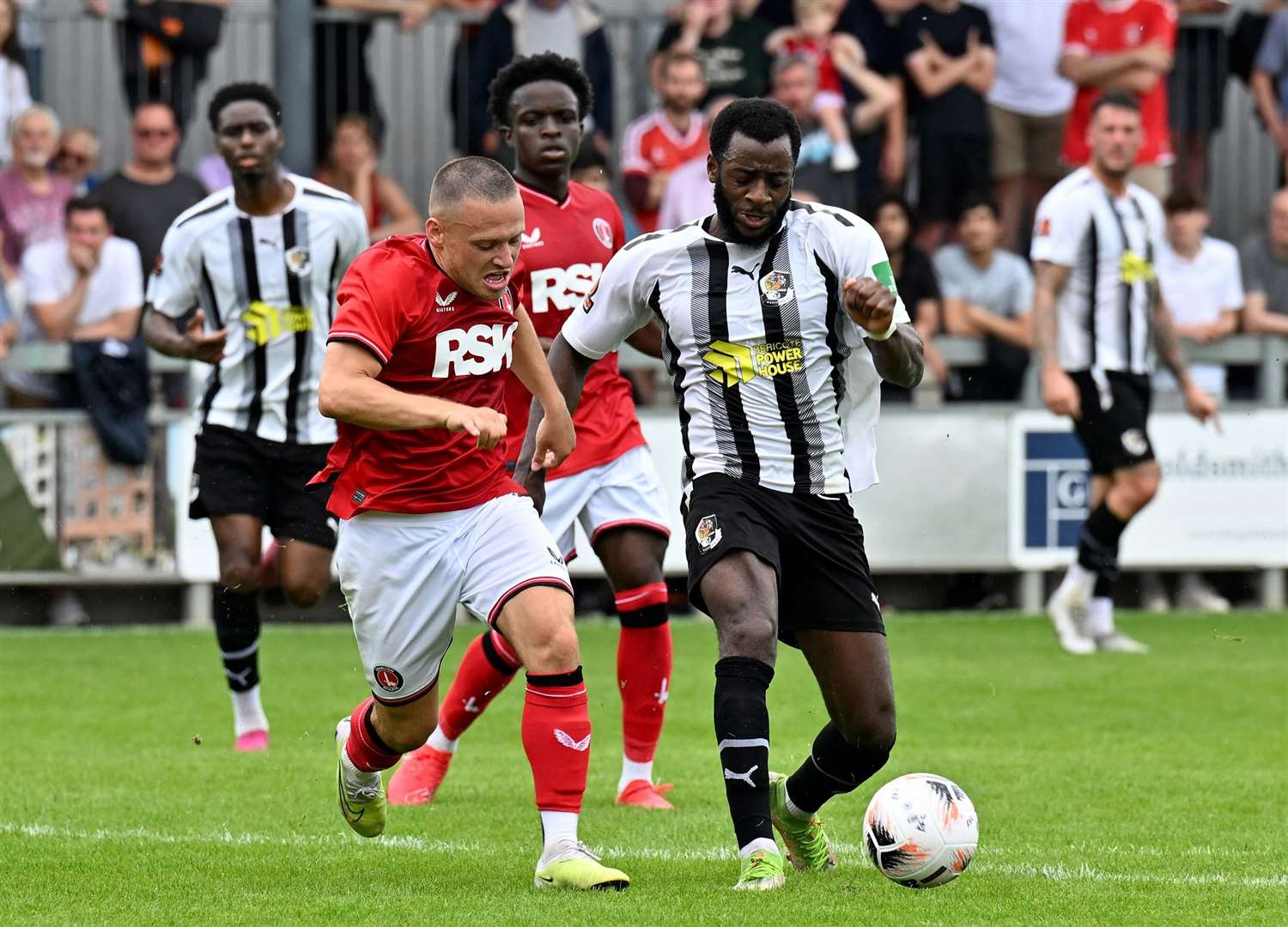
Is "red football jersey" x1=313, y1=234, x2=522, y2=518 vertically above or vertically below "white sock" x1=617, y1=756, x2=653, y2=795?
above

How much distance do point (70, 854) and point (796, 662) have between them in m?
5.79

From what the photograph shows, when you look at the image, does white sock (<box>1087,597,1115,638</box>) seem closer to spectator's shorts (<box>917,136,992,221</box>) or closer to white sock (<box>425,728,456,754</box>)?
Result: spectator's shorts (<box>917,136,992,221</box>)

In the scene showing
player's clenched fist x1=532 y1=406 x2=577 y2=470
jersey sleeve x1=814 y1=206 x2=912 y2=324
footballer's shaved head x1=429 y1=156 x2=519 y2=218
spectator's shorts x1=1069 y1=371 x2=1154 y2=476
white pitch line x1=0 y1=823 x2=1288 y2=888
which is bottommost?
white pitch line x1=0 y1=823 x2=1288 y2=888

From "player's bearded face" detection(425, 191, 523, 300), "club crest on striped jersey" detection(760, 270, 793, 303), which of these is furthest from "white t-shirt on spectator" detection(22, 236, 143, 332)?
"club crest on striped jersey" detection(760, 270, 793, 303)

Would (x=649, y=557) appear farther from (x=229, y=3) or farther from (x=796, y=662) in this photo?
(x=229, y=3)

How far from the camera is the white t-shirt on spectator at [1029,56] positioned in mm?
14523

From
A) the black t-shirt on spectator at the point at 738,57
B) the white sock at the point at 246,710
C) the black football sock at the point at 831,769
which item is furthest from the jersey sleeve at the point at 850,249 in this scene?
the black t-shirt on spectator at the point at 738,57

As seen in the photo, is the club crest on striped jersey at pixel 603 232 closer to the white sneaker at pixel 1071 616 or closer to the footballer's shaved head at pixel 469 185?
the footballer's shaved head at pixel 469 185

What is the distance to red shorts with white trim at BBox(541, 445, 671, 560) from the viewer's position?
7.64m

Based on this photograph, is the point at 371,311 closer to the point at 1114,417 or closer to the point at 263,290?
the point at 263,290

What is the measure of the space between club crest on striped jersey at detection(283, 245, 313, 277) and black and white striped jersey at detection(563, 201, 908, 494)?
294cm

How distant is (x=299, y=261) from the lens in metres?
8.59

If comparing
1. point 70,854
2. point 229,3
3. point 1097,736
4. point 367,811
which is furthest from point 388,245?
point 229,3

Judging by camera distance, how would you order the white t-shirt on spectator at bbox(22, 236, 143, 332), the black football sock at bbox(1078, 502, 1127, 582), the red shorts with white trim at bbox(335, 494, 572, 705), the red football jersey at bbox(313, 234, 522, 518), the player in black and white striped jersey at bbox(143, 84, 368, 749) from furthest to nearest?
the white t-shirt on spectator at bbox(22, 236, 143, 332), the black football sock at bbox(1078, 502, 1127, 582), the player in black and white striped jersey at bbox(143, 84, 368, 749), the red shorts with white trim at bbox(335, 494, 572, 705), the red football jersey at bbox(313, 234, 522, 518)
